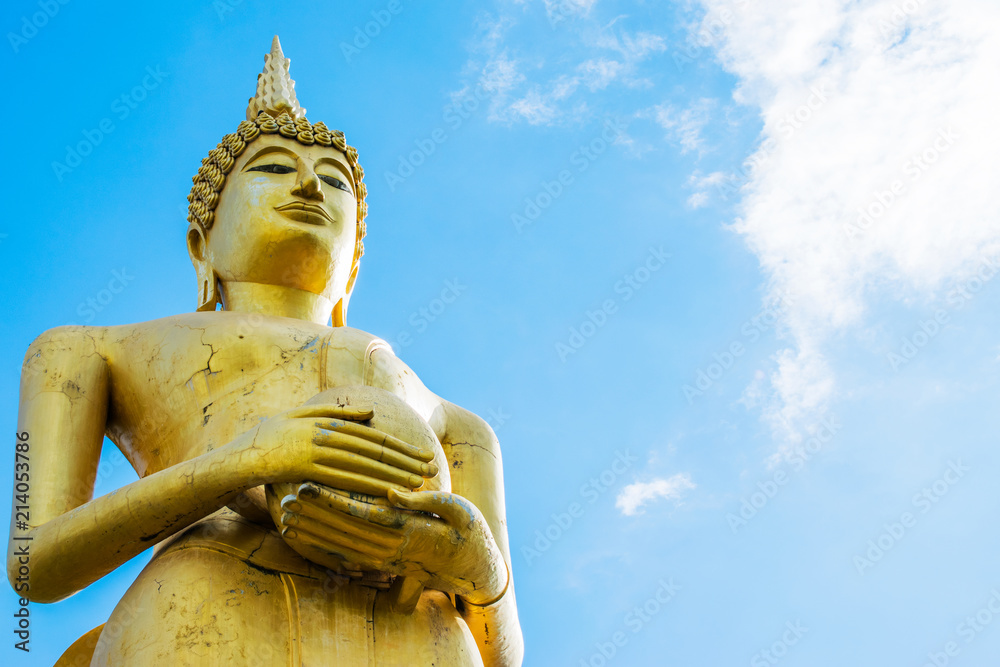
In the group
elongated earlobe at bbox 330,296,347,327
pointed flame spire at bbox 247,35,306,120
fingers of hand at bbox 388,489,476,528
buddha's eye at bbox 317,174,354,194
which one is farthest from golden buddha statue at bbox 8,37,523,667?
pointed flame spire at bbox 247,35,306,120

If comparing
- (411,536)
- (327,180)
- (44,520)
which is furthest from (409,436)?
(327,180)

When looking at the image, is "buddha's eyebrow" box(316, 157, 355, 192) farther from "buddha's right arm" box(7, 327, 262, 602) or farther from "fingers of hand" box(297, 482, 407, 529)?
"fingers of hand" box(297, 482, 407, 529)

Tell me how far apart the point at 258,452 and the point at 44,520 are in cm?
153

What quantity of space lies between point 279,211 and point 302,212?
0.16 metres

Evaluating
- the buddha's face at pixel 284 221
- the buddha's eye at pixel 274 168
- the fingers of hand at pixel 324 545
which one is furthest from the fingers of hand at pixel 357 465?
the buddha's eye at pixel 274 168

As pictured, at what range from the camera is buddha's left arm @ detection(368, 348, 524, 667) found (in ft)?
22.1

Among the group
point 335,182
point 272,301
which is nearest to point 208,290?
point 272,301

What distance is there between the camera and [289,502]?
5.61 metres

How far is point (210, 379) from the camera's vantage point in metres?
6.87

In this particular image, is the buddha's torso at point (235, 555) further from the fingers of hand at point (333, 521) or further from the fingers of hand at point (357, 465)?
the fingers of hand at point (357, 465)

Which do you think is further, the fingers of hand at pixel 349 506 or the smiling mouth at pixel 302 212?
the smiling mouth at pixel 302 212

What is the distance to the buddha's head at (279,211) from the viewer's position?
309 inches

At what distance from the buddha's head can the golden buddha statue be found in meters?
0.02

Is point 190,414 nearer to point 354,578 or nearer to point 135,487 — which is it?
point 135,487
